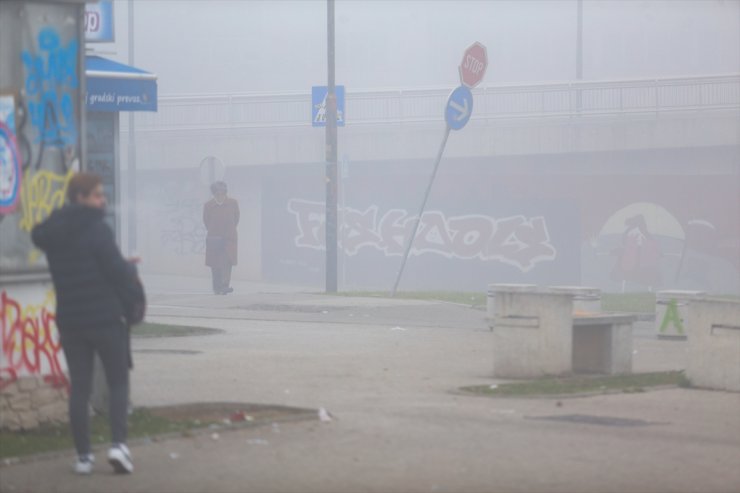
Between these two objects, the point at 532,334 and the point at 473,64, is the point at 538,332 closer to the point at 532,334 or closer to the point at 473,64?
the point at 532,334

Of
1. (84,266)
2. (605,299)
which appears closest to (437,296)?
(605,299)

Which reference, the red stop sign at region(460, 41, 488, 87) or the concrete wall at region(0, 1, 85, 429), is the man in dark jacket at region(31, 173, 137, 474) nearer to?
the concrete wall at region(0, 1, 85, 429)

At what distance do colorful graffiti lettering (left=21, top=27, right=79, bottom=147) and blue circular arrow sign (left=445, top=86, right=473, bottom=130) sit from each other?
1368 centimetres

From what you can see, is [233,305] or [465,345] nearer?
[465,345]

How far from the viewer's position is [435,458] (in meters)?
8.02

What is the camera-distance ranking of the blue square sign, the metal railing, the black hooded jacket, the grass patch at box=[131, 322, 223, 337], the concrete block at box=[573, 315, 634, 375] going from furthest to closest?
1. the metal railing
2. the blue square sign
3. the grass patch at box=[131, 322, 223, 337]
4. the concrete block at box=[573, 315, 634, 375]
5. the black hooded jacket

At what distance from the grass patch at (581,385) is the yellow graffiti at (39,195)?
3.92 m

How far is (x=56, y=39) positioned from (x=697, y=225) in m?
27.6

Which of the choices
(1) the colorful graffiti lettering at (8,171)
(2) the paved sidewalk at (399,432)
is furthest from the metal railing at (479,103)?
(1) the colorful graffiti lettering at (8,171)

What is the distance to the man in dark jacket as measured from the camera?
7246 millimetres

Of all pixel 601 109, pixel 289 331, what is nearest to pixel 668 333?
pixel 289 331

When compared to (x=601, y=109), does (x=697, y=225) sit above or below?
below

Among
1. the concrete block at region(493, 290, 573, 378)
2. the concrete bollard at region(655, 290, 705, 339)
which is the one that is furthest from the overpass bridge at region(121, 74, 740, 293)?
the concrete block at region(493, 290, 573, 378)

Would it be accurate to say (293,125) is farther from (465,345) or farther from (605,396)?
(605,396)
